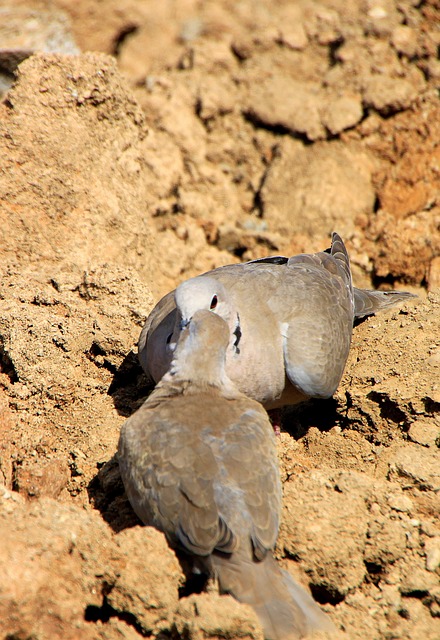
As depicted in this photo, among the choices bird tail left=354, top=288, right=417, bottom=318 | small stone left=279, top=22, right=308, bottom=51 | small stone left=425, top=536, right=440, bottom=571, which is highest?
small stone left=279, top=22, right=308, bottom=51

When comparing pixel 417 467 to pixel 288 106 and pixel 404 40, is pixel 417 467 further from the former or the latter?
pixel 404 40

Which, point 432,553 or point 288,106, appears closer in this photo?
point 432,553

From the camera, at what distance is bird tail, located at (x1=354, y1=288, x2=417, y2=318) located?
5770mm

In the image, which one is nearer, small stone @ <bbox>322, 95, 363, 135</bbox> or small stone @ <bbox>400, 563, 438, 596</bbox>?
small stone @ <bbox>400, 563, 438, 596</bbox>

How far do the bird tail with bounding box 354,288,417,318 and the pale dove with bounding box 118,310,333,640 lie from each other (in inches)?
74.0

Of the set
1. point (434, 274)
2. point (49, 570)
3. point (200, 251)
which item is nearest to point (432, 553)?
point (49, 570)

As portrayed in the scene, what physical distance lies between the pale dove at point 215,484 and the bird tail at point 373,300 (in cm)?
188

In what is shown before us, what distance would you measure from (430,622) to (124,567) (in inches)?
59.1

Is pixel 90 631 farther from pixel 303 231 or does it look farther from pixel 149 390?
pixel 303 231

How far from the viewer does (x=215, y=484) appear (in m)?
3.64

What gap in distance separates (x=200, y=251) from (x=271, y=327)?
2326 mm

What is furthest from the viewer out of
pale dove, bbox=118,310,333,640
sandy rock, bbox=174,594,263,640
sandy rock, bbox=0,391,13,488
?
sandy rock, bbox=0,391,13,488

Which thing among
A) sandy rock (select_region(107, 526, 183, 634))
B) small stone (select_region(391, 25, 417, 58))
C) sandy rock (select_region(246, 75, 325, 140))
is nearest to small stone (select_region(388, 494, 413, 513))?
sandy rock (select_region(107, 526, 183, 634))

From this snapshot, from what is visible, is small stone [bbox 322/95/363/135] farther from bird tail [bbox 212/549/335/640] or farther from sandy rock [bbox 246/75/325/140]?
bird tail [bbox 212/549/335/640]
